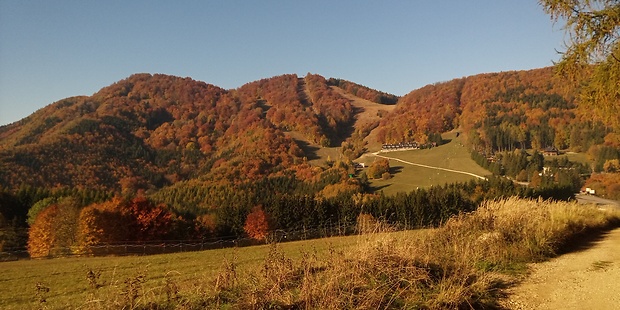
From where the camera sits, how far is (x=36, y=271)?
84.3ft

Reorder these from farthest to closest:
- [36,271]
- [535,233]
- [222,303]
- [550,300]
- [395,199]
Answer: [395,199] → [36,271] → [535,233] → [550,300] → [222,303]

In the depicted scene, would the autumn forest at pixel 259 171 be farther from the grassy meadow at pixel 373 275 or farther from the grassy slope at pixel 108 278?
the grassy slope at pixel 108 278

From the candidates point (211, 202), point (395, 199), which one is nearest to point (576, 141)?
point (395, 199)

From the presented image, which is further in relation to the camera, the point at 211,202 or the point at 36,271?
the point at 211,202

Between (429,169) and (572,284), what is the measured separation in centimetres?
11852

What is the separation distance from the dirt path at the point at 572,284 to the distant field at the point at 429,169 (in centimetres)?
9568

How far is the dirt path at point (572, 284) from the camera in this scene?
→ 20.0 feet

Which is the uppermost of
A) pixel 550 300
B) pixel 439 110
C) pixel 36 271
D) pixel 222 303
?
pixel 439 110

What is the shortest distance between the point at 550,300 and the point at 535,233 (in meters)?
3.73

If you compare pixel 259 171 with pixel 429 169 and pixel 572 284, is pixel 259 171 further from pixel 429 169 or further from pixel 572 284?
pixel 572 284

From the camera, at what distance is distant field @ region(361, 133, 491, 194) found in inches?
4230

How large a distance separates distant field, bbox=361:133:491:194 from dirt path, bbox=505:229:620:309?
95684 mm

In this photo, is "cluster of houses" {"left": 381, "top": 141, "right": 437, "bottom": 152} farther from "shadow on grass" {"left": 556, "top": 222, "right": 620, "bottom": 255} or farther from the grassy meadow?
the grassy meadow

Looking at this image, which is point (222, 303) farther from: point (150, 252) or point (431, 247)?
point (150, 252)
